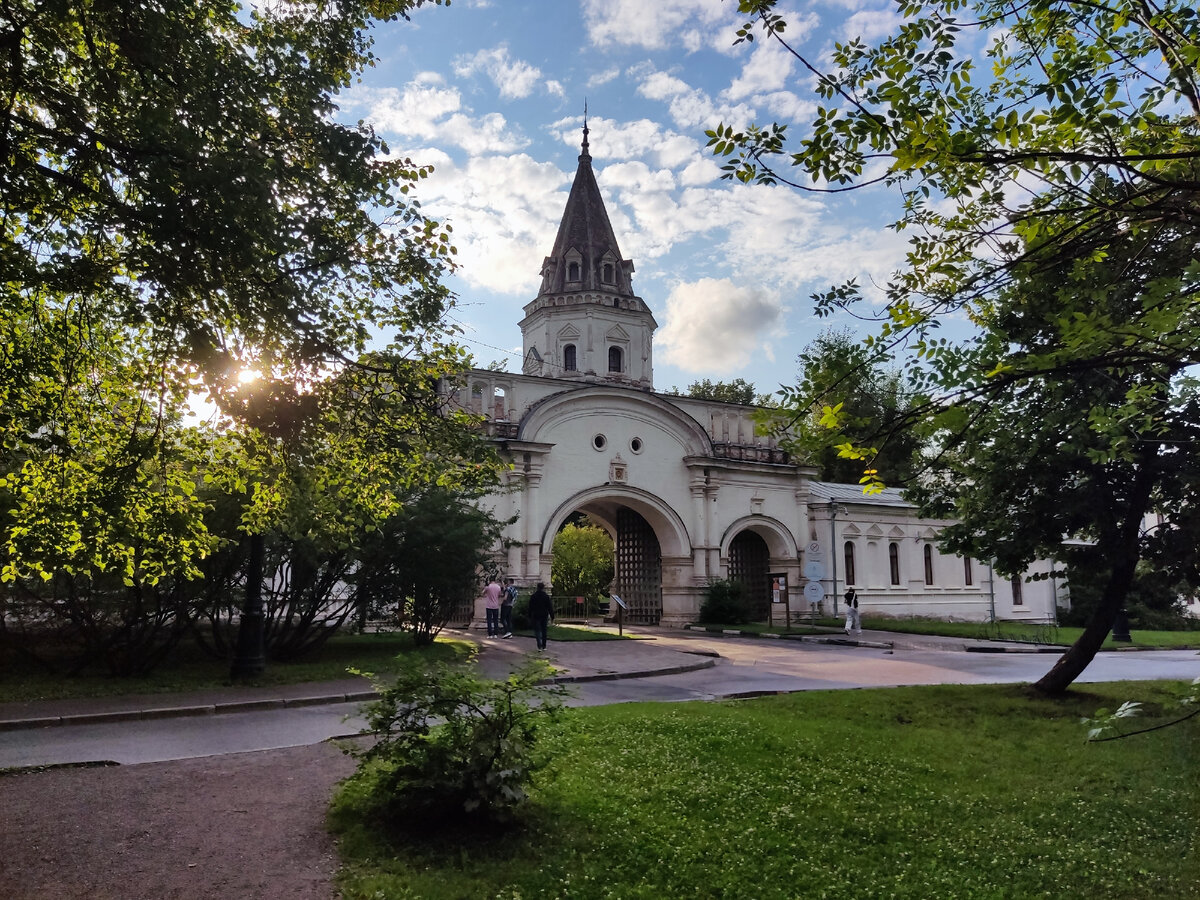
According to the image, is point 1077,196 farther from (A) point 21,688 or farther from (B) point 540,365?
(B) point 540,365

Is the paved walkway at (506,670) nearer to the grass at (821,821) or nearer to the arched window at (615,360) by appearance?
the grass at (821,821)

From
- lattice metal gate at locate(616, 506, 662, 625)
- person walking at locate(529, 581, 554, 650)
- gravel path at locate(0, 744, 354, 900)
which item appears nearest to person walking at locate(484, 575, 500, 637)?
person walking at locate(529, 581, 554, 650)

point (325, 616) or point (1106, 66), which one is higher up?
point (1106, 66)

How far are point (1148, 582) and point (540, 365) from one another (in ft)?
83.7

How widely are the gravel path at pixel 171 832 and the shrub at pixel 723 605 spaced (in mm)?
23577

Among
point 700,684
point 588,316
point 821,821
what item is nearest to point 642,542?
point 588,316

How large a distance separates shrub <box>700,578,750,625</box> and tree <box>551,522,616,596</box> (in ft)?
42.9

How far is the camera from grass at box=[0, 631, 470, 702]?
38.4 ft

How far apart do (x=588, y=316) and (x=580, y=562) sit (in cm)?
1461

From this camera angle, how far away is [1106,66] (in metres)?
4.88

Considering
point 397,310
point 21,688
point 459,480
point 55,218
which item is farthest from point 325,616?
point 55,218

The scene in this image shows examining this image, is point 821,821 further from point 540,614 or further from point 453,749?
point 540,614

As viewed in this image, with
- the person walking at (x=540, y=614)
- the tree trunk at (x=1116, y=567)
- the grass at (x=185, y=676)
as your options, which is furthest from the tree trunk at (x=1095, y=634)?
the person walking at (x=540, y=614)

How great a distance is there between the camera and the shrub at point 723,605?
30.2 metres
